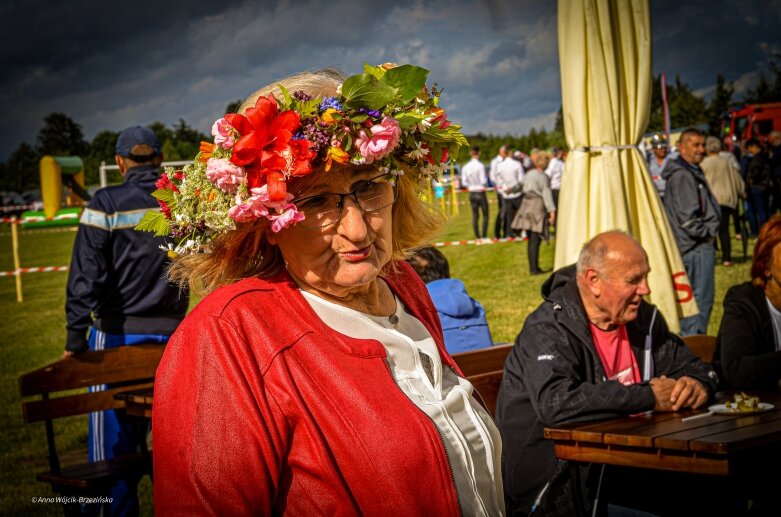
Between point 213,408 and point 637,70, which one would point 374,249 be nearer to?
point 213,408

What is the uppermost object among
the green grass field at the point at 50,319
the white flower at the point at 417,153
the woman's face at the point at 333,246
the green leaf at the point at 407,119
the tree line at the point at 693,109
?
the tree line at the point at 693,109

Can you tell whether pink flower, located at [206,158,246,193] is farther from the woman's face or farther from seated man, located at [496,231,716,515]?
seated man, located at [496,231,716,515]

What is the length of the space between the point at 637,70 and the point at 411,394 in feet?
13.5

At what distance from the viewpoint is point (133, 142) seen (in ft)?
18.2

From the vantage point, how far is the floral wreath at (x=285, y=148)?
71.0 inches

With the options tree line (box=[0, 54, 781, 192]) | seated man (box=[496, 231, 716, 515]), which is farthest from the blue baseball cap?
tree line (box=[0, 54, 781, 192])

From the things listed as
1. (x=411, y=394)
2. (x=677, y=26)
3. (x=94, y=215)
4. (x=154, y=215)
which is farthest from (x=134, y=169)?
(x=677, y=26)

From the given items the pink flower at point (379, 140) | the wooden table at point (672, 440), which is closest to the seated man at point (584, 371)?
the wooden table at point (672, 440)

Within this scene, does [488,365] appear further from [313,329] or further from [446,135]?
[313,329]

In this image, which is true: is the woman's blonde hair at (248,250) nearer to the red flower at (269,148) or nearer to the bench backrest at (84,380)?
the red flower at (269,148)

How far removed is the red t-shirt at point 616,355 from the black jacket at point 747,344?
30.4 inches

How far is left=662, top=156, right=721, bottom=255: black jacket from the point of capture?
8656 mm

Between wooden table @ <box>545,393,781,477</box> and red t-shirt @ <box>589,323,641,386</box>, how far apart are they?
324 mm

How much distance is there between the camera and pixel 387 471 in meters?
1.73
